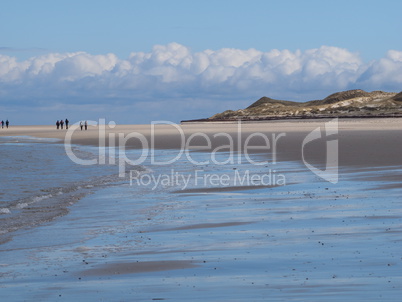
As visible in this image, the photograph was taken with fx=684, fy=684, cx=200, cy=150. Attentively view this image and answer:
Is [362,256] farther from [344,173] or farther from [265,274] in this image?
[344,173]

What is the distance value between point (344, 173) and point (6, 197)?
9.22 metres

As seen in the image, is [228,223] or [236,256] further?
[228,223]

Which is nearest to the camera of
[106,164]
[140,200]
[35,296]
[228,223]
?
[35,296]

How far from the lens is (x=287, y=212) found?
39.7ft

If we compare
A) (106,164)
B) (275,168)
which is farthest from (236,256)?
(106,164)

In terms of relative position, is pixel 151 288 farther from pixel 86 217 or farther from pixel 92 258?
pixel 86 217

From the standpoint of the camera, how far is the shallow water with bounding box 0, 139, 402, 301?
6.61 metres

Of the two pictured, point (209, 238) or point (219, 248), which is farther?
point (209, 238)

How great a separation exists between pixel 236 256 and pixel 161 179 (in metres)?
12.4

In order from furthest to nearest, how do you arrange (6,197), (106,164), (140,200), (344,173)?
(106,164)
(344,173)
(6,197)
(140,200)

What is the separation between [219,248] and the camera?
883 centimetres

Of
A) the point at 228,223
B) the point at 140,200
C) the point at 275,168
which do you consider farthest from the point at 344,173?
the point at 228,223

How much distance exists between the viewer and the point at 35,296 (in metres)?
6.55

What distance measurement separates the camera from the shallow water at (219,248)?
21.7ft
